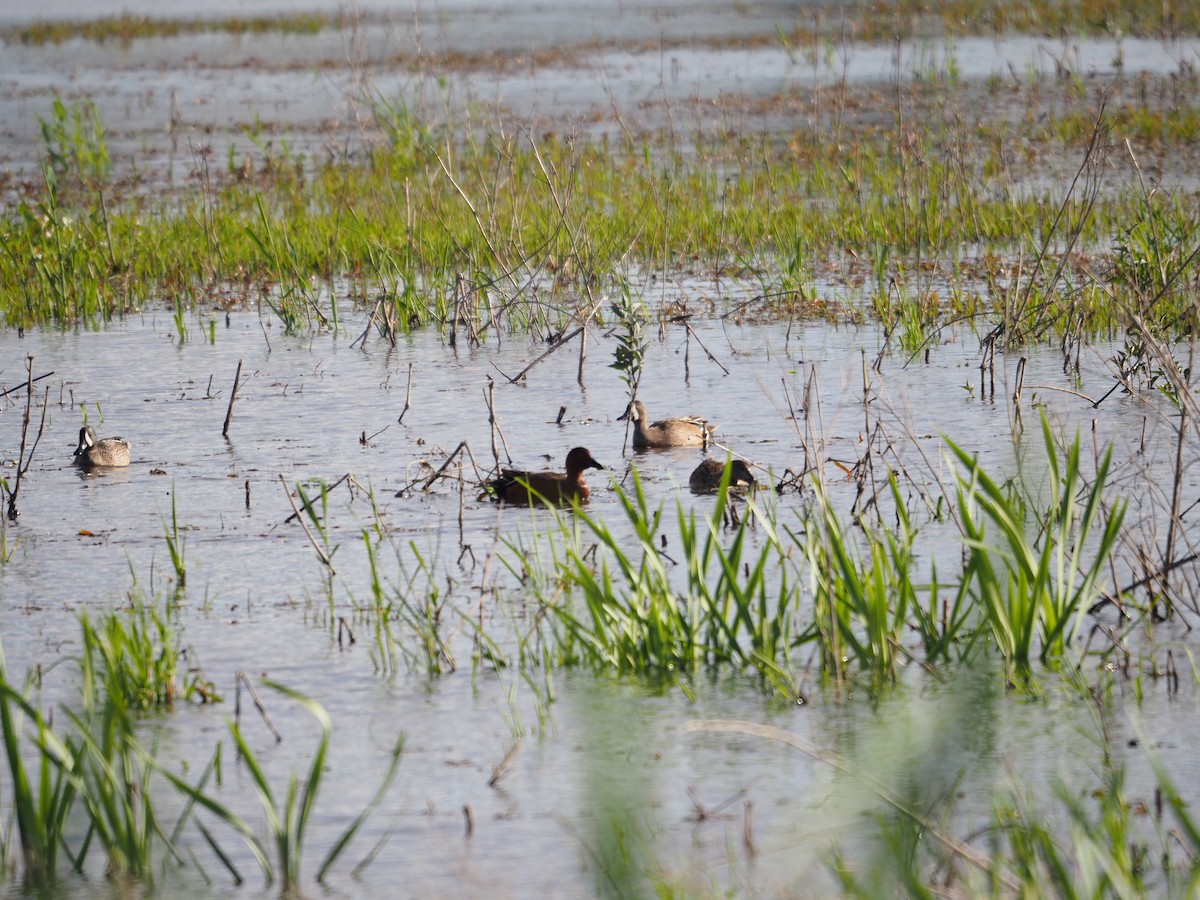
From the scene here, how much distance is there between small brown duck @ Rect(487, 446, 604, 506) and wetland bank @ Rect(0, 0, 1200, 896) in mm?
104

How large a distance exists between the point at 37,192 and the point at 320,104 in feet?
28.3

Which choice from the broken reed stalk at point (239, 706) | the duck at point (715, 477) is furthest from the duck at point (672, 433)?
the broken reed stalk at point (239, 706)

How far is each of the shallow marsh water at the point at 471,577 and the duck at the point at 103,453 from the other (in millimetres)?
77

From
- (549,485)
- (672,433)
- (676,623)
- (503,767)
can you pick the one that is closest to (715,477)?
(549,485)

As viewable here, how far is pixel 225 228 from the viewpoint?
1335 centimetres

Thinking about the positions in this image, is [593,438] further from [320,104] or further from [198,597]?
[320,104]

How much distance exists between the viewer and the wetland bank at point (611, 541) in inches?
140

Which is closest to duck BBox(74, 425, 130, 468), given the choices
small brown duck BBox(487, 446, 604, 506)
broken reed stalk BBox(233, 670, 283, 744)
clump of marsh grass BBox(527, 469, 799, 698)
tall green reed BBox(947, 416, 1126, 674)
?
small brown duck BBox(487, 446, 604, 506)

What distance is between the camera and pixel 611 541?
4488 millimetres

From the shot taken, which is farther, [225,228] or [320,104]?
[320,104]

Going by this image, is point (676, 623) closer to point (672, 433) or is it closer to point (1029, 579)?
point (1029, 579)

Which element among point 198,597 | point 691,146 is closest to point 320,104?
point 691,146

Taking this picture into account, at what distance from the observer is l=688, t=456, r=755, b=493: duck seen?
21.9ft

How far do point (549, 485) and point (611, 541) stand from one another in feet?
6.84
